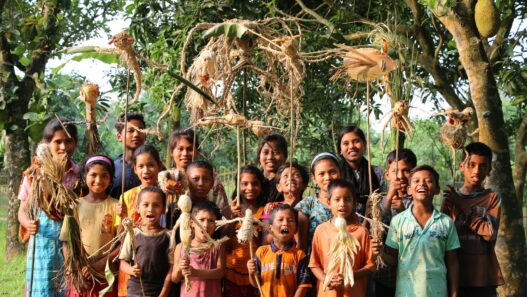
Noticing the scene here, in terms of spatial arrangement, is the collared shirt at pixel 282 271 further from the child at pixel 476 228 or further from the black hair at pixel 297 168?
the child at pixel 476 228

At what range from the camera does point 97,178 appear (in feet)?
12.7

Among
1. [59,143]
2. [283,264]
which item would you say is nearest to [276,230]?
[283,264]

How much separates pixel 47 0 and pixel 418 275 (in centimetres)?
429

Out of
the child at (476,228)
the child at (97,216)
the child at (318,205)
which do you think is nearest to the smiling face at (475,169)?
the child at (476,228)

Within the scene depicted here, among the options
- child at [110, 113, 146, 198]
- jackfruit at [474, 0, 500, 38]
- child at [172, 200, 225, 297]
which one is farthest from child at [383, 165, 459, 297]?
child at [110, 113, 146, 198]

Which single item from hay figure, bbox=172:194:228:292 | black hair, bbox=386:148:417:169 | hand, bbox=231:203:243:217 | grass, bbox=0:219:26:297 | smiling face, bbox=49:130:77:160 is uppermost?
smiling face, bbox=49:130:77:160

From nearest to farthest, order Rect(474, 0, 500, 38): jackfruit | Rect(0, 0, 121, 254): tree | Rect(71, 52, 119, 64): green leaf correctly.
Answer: Rect(71, 52, 119, 64): green leaf
Rect(474, 0, 500, 38): jackfruit
Rect(0, 0, 121, 254): tree

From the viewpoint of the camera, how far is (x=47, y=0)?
6297mm

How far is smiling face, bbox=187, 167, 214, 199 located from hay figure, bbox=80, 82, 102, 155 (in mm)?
633

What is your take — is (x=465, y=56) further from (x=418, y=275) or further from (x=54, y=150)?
(x=54, y=150)

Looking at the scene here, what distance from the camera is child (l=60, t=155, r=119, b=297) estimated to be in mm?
3879

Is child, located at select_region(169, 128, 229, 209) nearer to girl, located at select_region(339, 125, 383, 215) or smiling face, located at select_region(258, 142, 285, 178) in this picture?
smiling face, located at select_region(258, 142, 285, 178)

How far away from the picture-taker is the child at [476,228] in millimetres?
3875

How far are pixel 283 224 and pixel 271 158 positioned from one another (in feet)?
2.77
